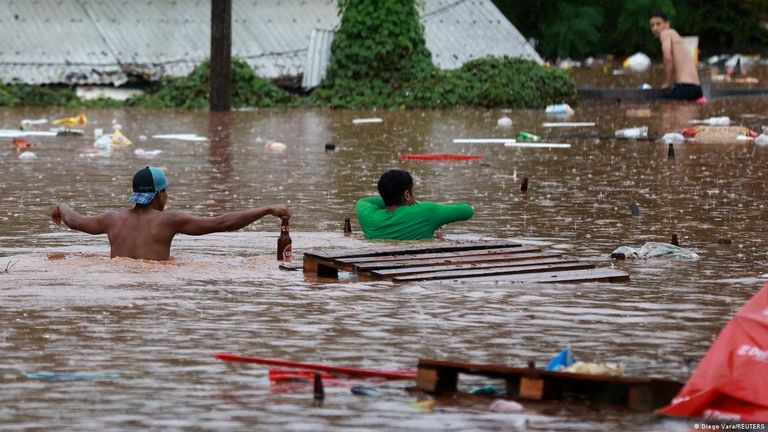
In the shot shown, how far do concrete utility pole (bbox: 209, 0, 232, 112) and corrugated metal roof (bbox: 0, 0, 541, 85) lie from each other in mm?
2940

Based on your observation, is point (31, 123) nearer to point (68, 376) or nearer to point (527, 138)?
point (527, 138)

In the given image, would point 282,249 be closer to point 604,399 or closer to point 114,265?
point 114,265

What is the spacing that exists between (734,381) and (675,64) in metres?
21.2

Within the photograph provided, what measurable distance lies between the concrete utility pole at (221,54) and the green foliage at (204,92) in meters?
1.37

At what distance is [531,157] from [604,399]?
12.4 m

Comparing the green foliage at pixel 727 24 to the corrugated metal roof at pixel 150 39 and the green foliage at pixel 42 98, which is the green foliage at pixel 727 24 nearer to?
the corrugated metal roof at pixel 150 39

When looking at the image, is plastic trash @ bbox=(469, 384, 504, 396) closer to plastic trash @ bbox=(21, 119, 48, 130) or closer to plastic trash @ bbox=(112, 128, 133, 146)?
plastic trash @ bbox=(112, 128, 133, 146)

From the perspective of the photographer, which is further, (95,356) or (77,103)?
(77,103)

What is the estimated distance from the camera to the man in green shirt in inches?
452

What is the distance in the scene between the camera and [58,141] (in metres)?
21.2

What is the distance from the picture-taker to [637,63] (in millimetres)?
40625

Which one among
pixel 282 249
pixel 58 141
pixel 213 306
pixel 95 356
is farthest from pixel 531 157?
pixel 95 356

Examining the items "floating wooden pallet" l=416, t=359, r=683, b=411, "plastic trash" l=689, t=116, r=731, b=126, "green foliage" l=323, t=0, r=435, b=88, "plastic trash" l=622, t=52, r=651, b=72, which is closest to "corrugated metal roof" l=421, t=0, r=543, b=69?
"green foliage" l=323, t=0, r=435, b=88

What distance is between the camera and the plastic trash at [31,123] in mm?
23614
